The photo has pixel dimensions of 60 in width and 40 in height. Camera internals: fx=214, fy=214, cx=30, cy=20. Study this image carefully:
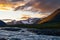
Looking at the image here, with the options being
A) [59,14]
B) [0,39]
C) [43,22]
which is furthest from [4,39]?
[59,14]

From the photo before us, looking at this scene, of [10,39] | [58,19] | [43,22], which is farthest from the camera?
[58,19]

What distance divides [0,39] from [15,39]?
2782 millimetres

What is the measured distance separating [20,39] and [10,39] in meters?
2.14

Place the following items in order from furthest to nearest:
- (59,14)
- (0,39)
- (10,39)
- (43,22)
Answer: (59,14) → (43,22) → (0,39) → (10,39)

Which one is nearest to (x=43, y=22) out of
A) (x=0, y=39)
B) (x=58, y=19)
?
(x=58, y=19)

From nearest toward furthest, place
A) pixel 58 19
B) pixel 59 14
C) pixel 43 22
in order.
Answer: pixel 43 22, pixel 58 19, pixel 59 14

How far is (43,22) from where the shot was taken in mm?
149750

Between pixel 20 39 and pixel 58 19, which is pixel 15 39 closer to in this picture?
pixel 20 39

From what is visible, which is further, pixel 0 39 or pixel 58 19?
pixel 58 19

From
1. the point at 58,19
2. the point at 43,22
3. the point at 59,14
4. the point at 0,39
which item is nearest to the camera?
the point at 0,39

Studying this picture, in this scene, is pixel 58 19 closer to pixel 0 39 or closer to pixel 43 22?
pixel 43 22

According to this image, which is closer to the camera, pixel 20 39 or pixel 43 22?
pixel 20 39

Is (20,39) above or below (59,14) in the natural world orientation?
below

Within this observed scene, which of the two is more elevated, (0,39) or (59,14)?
(59,14)
